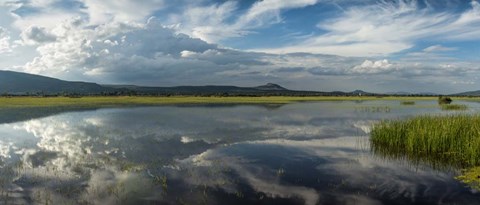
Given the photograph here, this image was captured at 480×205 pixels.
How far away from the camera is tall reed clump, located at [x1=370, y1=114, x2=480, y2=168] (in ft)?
55.5

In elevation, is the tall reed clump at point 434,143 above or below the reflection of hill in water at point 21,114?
above

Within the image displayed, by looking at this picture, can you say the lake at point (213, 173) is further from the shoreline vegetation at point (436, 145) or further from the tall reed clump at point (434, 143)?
the tall reed clump at point (434, 143)

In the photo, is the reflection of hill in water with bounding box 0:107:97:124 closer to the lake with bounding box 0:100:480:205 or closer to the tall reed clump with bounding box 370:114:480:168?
the lake with bounding box 0:100:480:205

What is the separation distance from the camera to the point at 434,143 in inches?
745

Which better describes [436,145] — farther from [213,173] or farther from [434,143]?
[213,173]

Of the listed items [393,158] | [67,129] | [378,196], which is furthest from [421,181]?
[67,129]

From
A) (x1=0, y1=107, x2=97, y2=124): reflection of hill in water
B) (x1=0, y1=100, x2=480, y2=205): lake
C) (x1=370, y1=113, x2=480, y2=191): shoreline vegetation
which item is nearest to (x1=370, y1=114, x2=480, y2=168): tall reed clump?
(x1=370, y1=113, x2=480, y2=191): shoreline vegetation

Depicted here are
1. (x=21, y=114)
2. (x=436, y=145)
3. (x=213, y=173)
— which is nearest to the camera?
(x=213, y=173)

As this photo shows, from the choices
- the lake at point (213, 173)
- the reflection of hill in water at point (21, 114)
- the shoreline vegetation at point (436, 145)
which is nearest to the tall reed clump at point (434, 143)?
the shoreline vegetation at point (436, 145)

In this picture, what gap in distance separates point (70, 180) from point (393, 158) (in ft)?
45.6

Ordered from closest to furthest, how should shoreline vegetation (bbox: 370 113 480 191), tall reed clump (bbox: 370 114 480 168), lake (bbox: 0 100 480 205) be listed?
lake (bbox: 0 100 480 205)
shoreline vegetation (bbox: 370 113 480 191)
tall reed clump (bbox: 370 114 480 168)

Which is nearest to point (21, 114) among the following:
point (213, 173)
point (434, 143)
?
point (213, 173)

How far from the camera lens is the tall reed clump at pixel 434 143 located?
1691 centimetres

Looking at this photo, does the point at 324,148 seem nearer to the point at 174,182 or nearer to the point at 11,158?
the point at 174,182
